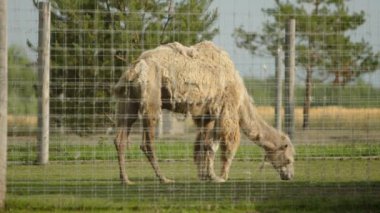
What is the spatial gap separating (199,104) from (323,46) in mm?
2262

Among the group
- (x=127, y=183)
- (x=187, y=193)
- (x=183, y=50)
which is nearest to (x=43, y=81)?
(x=127, y=183)

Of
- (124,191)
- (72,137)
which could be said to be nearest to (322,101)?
(124,191)

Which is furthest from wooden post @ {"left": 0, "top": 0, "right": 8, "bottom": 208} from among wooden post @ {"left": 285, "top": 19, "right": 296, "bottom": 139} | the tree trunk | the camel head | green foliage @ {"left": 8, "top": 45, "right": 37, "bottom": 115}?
the tree trunk

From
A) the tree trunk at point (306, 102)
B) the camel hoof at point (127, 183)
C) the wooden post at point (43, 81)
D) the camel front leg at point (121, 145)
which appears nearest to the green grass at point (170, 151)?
the wooden post at point (43, 81)

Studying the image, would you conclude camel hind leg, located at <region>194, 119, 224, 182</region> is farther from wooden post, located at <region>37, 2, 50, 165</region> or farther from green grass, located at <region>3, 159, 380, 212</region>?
wooden post, located at <region>37, 2, 50, 165</region>

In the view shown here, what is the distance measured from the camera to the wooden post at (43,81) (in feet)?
36.1

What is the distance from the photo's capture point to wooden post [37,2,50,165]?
11008mm

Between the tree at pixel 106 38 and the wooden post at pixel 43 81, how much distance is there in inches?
8.9

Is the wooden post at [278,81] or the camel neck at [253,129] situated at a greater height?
the wooden post at [278,81]

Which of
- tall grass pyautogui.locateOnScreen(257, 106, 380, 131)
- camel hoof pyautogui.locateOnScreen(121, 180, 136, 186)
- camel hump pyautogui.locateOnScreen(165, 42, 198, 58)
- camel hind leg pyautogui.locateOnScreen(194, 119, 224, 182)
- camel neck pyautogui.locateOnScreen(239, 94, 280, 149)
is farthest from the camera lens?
camel neck pyautogui.locateOnScreen(239, 94, 280, 149)

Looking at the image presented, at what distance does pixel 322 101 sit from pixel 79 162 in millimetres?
4246

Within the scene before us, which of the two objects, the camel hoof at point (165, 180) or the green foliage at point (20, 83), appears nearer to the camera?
the green foliage at point (20, 83)

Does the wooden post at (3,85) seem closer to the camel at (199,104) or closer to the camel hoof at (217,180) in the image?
the camel at (199,104)

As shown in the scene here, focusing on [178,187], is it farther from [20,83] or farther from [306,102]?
[306,102]
